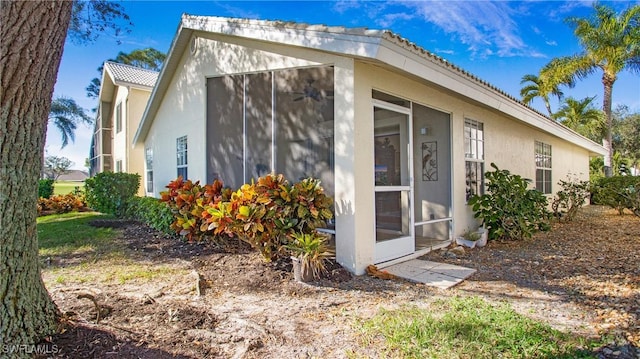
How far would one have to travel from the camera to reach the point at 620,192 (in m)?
10.1

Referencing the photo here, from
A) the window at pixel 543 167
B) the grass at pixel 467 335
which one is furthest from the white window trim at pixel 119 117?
the window at pixel 543 167

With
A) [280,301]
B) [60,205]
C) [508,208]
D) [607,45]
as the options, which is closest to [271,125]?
[280,301]

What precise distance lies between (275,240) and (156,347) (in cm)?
227

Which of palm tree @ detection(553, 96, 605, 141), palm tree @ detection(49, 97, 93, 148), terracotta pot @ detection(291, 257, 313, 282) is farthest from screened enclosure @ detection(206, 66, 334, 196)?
palm tree @ detection(49, 97, 93, 148)

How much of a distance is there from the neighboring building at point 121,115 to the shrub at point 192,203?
7.72m

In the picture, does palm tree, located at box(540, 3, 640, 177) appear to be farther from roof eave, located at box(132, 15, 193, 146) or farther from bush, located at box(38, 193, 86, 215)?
bush, located at box(38, 193, 86, 215)

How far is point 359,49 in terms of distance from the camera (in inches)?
170

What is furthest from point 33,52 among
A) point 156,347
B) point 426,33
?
point 426,33

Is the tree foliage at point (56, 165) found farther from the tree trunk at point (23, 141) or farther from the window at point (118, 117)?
the tree trunk at point (23, 141)

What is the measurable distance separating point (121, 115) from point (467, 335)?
17.8m

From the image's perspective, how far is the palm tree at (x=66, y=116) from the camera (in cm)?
2369

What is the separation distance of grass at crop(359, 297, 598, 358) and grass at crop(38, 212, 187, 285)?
122 inches

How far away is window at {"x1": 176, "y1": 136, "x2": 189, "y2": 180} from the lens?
865 cm

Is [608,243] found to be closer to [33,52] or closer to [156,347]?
[156,347]
